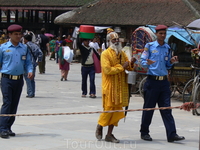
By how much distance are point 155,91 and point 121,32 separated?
1703cm

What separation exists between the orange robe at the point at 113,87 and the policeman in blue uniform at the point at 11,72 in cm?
145

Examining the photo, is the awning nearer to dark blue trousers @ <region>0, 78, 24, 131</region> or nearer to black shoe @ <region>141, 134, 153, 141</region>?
black shoe @ <region>141, 134, 153, 141</region>

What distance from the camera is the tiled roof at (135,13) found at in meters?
18.5

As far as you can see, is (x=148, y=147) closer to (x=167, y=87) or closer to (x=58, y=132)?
(x=167, y=87)

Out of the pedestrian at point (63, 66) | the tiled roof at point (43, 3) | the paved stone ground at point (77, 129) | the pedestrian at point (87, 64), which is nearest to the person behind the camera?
the paved stone ground at point (77, 129)

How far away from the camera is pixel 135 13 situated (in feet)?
66.9

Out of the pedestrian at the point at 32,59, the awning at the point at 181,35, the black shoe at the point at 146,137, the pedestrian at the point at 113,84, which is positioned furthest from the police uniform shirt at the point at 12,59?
the awning at the point at 181,35

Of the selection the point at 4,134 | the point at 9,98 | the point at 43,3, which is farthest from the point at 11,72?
the point at 43,3

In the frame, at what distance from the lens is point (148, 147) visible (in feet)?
25.5

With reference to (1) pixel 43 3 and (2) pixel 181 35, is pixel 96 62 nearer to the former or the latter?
(2) pixel 181 35

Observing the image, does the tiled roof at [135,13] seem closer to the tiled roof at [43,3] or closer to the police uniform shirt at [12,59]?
the police uniform shirt at [12,59]

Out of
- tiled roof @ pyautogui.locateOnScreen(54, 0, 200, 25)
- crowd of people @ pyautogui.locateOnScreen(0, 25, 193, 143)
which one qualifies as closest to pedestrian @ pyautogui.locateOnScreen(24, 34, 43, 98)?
crowd of people @ pyautogui.locateOnScreen(0, 25, 193, 143)

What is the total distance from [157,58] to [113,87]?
908mm

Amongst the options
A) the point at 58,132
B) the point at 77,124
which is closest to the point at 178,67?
the point at 77,124
